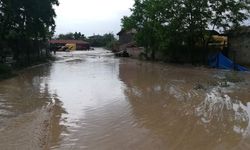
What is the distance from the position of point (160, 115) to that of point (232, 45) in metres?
23.5

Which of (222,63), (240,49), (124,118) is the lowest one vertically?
(124,118)

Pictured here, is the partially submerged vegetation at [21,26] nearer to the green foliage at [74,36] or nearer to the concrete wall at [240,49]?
the concrete wall at [240,49]

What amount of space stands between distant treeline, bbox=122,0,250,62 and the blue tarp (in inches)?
Answer: 92.1

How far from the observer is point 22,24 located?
29156 mm

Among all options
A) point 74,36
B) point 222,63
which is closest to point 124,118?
point 222,63

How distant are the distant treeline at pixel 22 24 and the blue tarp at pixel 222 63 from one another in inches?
575

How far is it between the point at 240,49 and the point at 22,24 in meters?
18.2

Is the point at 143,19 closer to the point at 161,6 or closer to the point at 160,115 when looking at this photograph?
the point at 161,6

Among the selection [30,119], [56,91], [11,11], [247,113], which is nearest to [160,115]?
[247,113]

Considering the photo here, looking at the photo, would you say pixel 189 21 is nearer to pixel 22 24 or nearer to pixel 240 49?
pixel 240 49

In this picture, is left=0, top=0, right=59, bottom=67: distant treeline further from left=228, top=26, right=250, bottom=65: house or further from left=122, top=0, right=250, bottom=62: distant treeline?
left=228, top=26, right=250, bottom=65: house

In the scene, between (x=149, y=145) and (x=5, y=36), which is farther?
(x=5, y=36)

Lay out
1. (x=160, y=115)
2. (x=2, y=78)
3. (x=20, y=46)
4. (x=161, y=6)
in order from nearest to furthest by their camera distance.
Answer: (x=160, y=115), (x=2, y=78), (x=20, y=46), (x=161, y=6)

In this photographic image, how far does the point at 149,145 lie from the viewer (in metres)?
8.02
